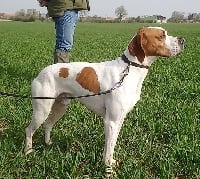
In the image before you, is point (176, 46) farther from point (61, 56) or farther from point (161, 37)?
point (61, 56)

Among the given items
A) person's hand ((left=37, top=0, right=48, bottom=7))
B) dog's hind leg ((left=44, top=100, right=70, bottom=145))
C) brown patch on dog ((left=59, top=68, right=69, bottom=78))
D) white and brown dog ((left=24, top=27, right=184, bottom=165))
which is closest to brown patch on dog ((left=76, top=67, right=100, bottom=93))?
white and brown dog ((left=24, top=27, right=184, bottom=165))

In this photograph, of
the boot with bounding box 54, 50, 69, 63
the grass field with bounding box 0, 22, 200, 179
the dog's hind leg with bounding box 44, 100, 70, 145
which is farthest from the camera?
the boot with bounding box 54, 50, 69, 63

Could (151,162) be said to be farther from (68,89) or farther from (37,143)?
(37,143)

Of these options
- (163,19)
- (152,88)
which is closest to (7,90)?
(152,88)

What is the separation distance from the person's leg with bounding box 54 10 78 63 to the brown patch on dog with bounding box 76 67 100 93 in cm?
245

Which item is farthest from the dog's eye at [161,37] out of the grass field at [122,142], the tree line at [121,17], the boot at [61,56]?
the tree line at [121,17]

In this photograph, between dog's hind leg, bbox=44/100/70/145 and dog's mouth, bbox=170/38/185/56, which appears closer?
dog's mouth, bbox=170/38/185/56

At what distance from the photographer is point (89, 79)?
15.6 feet

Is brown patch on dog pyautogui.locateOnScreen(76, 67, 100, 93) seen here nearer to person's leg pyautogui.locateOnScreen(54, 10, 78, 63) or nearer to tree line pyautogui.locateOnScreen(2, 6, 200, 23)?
person's leg pyautogui.locateOnScreen(54, 10, 78, 63)

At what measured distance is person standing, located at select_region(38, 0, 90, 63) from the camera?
7.00 m

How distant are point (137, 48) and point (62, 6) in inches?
112

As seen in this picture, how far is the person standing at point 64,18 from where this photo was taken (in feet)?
23.0

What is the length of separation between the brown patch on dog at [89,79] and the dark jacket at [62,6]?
2.49m

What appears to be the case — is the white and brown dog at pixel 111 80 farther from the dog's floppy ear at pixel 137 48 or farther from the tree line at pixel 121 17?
the tree line at pixel 121 17
